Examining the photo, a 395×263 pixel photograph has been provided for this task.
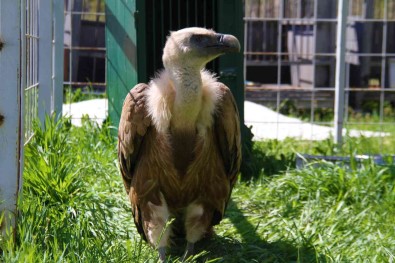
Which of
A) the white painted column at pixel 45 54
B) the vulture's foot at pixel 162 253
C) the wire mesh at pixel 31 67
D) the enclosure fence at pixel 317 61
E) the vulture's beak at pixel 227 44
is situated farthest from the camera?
the enclosure fence at pixel 317 61

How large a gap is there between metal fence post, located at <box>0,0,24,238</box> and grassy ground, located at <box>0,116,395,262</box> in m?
0.14

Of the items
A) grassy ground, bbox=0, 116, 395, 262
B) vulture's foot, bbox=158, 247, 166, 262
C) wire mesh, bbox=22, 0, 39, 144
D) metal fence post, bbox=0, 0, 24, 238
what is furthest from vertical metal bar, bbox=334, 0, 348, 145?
metal fence post, bbox=0, 0, 24, 238

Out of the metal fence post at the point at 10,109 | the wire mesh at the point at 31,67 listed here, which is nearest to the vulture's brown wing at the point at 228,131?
the metal fence post at the point at 10,109

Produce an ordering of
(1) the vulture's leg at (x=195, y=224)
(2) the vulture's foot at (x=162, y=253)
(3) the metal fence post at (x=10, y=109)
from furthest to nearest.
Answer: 1. (1) the vulture's leg at (x=195, y=224)
2. (2) the vulture's foot at (x=162, y=253)
3. (3) the metal fence post at (x=10, y=109)

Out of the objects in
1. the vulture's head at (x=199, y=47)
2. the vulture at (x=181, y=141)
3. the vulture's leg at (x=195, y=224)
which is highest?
the vulture's head at (x=199, y=47)

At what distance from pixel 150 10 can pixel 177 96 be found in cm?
286

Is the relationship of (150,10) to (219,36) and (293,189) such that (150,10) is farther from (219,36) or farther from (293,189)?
(219,36)

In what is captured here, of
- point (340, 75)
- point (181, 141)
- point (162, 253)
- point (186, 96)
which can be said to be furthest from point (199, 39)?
point (340, 75)

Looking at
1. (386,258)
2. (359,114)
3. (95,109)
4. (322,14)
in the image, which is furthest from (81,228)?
(322,14)

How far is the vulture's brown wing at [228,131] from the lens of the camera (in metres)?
4.35

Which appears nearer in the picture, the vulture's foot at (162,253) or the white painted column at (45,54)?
the vulture's foot at (162,253)

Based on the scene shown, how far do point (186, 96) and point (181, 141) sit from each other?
0.89ft

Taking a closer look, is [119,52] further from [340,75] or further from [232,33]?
[340,75]

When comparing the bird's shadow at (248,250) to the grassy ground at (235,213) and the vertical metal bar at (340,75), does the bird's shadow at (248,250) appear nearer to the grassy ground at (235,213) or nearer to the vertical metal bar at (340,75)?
the grassy ground at (235,213)
